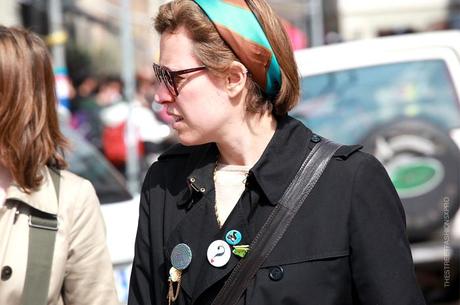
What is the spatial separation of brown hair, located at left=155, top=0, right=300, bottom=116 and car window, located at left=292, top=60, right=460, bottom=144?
8.01ft

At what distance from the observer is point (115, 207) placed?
13.3 ft

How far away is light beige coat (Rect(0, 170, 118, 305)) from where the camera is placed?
2559mm

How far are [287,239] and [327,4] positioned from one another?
11.3 m

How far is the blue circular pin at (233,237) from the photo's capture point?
7.25 feet

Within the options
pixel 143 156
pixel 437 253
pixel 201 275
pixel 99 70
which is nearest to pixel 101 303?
pixel 201 275

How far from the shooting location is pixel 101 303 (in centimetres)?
272

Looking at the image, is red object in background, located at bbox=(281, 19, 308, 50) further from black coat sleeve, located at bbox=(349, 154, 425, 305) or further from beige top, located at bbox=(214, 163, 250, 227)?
black coat sleeve, located at bbox=(349, 154, 425, 305)

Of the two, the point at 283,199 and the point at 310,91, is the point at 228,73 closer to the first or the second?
the point at 283,199

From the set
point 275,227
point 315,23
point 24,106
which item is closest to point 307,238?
point 275,227

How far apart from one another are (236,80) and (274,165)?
250 millimetres

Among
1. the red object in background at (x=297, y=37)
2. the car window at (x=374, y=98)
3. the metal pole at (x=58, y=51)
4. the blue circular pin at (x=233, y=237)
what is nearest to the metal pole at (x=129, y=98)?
the metal pole at (x=58, y=51)

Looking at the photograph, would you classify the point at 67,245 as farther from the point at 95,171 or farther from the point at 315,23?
the point at 315,23

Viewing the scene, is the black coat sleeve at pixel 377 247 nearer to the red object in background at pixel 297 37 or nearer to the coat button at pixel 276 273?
the coat button at pixel 276 273

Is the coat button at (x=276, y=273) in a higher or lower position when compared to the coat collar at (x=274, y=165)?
lower
